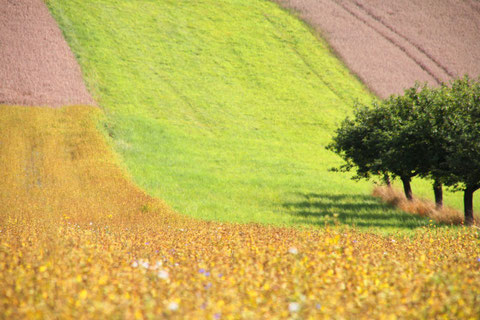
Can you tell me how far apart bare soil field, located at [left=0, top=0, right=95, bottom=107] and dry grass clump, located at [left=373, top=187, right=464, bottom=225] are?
26.7m

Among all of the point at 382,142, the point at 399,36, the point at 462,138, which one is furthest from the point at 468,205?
the point at 399,36

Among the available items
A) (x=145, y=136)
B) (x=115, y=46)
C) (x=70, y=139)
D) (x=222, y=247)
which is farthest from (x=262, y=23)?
(x=222, y=247)

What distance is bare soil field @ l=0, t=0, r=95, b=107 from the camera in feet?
131

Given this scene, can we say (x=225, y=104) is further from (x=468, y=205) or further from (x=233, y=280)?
(x=233, y=280)

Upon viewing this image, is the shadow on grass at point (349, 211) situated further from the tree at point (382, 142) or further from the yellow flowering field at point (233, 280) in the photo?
the yellow flowering field at point (233, 280)

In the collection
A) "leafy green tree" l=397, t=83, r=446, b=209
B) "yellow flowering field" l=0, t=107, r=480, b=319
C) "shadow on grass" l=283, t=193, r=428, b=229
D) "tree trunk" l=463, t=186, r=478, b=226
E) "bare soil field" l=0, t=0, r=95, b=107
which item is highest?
"yellow flowering field" l=0, t=107, r=480, b=319

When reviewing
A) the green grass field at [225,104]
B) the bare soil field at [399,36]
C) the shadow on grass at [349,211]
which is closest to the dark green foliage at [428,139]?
the shadow on grass at [349,211]

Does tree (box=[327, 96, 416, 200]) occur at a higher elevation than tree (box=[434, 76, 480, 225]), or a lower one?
lower

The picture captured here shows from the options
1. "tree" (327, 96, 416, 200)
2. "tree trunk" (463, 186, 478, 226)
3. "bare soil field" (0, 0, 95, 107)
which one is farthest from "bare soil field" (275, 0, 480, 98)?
"bare soil field" (0, 0, 95, 107)

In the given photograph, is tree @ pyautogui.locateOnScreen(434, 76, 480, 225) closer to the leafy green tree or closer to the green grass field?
the leafy green tree

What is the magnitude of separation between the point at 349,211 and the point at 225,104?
2560cm

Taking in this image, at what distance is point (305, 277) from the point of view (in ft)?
18.9

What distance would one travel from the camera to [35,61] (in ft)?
146

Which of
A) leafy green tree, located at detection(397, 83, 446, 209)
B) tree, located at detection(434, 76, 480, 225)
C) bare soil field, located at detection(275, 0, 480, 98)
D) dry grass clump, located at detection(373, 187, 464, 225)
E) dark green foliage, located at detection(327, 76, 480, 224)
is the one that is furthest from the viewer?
bare soil field, located at detection(275, 0, 480, 98)
